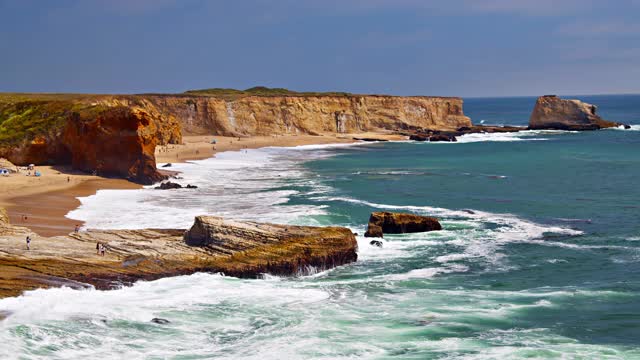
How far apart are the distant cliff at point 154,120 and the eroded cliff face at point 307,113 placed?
0.16 metres

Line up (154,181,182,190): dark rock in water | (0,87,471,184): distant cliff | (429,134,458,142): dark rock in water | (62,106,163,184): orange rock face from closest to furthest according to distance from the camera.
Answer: (154,181,182,190): dark rock in water, (62,106,163,184): orange rock face, (0,87,471,184): distant cliff, (429,134,458,142): dark rock in water

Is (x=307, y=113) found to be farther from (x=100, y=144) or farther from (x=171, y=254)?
(x=171, y=254)

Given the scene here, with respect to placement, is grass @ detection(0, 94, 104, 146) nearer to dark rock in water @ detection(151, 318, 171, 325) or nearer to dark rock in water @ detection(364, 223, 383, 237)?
dark rock in water @ detection(364, 223, 383, 237)

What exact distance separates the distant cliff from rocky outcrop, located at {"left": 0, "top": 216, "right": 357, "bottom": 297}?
29851 millimetres

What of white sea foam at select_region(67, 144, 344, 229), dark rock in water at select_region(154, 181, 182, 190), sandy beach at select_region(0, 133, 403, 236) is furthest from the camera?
dark rock in water at select_region(154, 181, 182, 190)

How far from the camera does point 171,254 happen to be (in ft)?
98.7

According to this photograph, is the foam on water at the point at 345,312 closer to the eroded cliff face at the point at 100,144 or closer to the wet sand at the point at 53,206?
the wet sand at the point at 53,206

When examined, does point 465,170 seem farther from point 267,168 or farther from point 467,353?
point 467,353

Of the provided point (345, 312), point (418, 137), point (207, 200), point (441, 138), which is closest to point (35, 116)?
point (207, 200)

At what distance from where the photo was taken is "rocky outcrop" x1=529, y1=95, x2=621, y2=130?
14825cm

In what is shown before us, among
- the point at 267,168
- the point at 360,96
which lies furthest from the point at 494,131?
the point at 267,168

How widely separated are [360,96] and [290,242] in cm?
10821

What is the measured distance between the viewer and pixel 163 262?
2942cm

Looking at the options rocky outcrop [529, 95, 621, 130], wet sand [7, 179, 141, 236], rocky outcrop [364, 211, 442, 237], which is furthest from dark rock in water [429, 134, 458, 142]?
rocky outcrop [364, 211, 442, 237]
